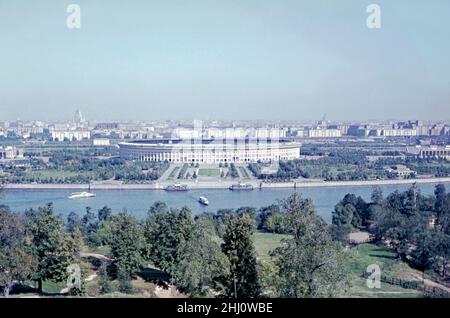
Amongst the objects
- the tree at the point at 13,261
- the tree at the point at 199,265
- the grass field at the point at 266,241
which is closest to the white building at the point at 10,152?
the grass field at the point at 266,241

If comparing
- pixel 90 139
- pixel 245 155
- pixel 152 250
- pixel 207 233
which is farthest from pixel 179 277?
pixel 90 139

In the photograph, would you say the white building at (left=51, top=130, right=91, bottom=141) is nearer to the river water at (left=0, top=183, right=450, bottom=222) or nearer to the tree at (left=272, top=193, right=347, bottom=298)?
the river water at (left=0, top=183, right=450, bottom=222)

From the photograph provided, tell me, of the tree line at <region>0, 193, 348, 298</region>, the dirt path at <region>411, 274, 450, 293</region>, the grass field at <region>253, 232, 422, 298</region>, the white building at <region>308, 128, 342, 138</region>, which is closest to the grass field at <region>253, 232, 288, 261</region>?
the grass field at <region>253, 232, 422, 298</region>

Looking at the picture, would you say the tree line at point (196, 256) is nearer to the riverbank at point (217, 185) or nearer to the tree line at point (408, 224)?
the tree line at point (408, 224)

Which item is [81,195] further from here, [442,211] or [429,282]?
[429,282]

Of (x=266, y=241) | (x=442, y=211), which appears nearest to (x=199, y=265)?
(x=266, y=241)
